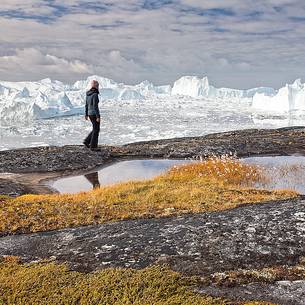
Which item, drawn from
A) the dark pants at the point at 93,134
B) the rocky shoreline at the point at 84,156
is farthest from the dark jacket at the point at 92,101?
the rocky shoreline at the point at 84,156

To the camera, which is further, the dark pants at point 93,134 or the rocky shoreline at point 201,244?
the dark pants at point 93,134

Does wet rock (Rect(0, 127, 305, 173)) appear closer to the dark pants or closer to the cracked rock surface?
the dark pants

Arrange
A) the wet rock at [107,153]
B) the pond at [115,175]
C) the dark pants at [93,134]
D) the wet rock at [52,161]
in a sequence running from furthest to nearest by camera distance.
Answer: the dark pants at [93,134] → the wet rock at [107,153] → the wet rock at [52,161] → the pond at [115,175]

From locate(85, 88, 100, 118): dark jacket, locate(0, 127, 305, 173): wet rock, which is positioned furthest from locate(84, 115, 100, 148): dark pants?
locate(0, 127, 305, 173): wet rock

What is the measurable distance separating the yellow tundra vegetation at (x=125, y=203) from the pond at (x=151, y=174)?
2874 millimetres

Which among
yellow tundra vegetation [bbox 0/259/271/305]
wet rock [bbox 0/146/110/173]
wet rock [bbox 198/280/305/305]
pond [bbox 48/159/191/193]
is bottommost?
pond [bbox 48/159/191/193]

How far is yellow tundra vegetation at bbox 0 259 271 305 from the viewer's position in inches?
267

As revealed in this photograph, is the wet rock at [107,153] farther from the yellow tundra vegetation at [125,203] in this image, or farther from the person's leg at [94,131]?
the yellow tundra vegetation at [125,203]

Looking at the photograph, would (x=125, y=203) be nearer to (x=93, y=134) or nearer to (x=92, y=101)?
(x=92, y=101)

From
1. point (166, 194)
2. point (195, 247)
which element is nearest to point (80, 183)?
point (166, 194)

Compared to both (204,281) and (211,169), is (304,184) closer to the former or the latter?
(211,169)

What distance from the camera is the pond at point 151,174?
17859 mm

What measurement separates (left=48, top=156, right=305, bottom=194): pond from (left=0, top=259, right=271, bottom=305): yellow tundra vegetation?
971cm

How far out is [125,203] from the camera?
13328 mm
